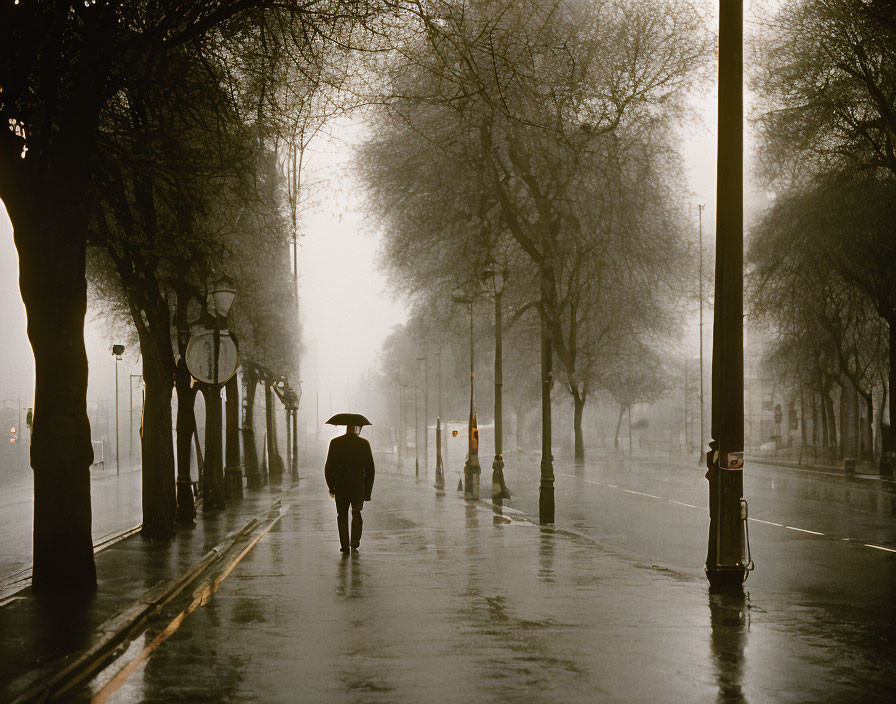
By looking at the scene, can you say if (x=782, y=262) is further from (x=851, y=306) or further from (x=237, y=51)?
(x=237, y=51)

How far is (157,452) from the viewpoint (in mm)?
18797

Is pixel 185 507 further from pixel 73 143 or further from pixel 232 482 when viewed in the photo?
pixel 73 143

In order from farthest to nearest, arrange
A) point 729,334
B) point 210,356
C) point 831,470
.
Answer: point 831,470 → point 210,356 → point 729,334

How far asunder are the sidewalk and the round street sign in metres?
2.75

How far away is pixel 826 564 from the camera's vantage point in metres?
15.7

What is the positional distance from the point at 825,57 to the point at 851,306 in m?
14.8

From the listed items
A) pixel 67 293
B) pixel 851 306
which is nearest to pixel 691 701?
pixel 67 293

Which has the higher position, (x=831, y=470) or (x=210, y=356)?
(x=210, y=356)

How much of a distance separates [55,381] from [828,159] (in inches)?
975

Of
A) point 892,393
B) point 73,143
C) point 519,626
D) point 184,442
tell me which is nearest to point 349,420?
point 184,442

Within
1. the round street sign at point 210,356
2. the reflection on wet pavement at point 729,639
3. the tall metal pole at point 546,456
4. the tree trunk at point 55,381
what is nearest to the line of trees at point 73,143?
the tree trunk at point 55,381

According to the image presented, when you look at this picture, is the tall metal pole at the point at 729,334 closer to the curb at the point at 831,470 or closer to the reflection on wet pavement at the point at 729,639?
the reflection on wet pavement at the point at 729,639

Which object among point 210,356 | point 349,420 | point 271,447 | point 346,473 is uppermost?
point 210,356

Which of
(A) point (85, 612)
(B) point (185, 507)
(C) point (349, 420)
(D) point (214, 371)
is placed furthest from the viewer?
(B) point (185, 507)
